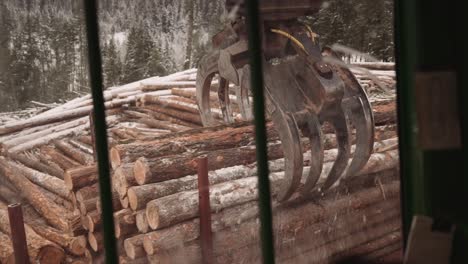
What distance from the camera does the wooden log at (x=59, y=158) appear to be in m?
2.77

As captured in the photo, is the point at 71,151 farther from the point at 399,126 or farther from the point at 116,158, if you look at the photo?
the point at 399,126

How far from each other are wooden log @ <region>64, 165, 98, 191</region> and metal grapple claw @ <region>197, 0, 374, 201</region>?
80 centimetres

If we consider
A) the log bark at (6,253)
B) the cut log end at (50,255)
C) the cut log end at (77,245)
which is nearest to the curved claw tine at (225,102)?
the cut log end at (77,245)

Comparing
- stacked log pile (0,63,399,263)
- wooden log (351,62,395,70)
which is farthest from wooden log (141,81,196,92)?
wooden log (351,62,395,70)

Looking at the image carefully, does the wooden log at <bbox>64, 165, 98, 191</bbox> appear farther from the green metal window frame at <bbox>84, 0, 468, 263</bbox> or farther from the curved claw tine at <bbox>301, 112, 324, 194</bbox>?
the green metal window frame at <bbox>84, 0, 468, 263</bbox>

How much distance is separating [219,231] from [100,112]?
273 centimetres

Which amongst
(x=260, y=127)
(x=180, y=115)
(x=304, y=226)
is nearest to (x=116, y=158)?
(x=180, y=115)

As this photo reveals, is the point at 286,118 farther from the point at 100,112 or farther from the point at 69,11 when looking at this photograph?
the point at 100,112

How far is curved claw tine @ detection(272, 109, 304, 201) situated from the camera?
263 cm

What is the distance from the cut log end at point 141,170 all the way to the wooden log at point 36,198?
466 mm

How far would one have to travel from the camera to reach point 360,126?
297 cm

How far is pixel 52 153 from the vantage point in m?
2.79

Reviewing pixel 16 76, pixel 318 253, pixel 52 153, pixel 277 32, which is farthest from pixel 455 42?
pixel 318 253

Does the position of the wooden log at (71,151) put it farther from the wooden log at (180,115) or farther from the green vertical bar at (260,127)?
the green vertical bar at (260,127)
